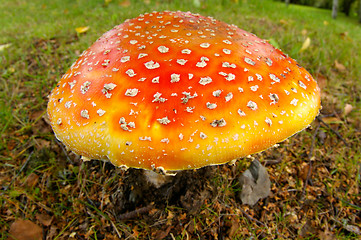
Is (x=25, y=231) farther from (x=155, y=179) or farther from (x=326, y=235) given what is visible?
(x=326, y=235)

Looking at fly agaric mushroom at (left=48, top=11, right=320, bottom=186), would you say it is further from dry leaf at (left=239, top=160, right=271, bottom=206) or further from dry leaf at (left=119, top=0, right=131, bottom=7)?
dry leaf at (left=119, top=0, right=131, bottom=7)

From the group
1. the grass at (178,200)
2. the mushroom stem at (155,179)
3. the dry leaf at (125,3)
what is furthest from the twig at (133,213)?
the dry leaf at (125,3)

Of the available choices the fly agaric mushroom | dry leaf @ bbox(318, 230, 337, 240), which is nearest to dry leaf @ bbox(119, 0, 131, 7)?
the fly agaric mushroom

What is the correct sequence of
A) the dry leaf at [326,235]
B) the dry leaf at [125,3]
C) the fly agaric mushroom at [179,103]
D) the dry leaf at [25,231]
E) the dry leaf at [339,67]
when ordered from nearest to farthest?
the fly agaric mushroom at [179,103]
the dry leaf at [25,231]
the dry leaf at [326,235]
the dry leaf at [339,67]
the dry leaf at [125,3]

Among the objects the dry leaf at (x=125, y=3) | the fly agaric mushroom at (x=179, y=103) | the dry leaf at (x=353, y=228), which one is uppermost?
the dry leaf at (x=125, y=3)

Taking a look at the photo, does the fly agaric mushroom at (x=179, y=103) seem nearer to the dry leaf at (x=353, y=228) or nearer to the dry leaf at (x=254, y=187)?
the dry leaf at (x=254, y=187)

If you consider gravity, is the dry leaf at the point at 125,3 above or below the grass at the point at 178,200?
above

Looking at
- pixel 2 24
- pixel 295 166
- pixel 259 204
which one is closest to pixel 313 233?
pixel 259 204
